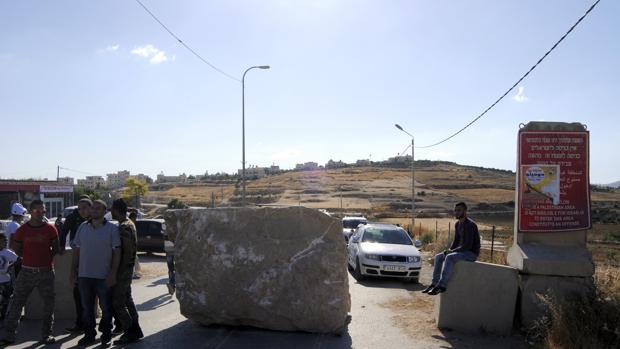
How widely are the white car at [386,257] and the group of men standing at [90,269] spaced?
6.86 meters

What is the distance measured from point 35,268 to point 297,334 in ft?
11.3

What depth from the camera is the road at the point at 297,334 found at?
247 inches

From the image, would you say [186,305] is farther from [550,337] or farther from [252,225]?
[550,337]

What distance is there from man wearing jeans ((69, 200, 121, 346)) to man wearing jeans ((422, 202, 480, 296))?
4.38 meters

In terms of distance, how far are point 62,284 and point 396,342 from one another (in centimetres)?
497

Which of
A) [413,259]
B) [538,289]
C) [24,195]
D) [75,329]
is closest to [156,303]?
[75,329]

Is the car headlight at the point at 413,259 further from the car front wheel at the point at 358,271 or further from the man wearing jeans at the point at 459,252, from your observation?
the man wearing jeans at the point at 459,252

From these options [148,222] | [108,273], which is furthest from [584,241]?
[148,222]

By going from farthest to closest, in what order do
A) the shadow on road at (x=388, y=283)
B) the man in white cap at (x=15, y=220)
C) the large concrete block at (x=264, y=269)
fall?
the shadow on road at (x=388, y=283) → the man in white cap at (x=15, y=220) → the large concrete block at (x=264, y=269)

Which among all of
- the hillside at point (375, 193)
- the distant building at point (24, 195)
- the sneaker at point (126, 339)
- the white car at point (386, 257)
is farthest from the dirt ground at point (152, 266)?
the hillside at point (375, 193)

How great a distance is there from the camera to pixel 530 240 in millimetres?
7555

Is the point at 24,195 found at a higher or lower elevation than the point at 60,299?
higher

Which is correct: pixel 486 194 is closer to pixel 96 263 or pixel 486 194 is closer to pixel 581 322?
pixel 581 322

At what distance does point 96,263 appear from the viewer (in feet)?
19.5
